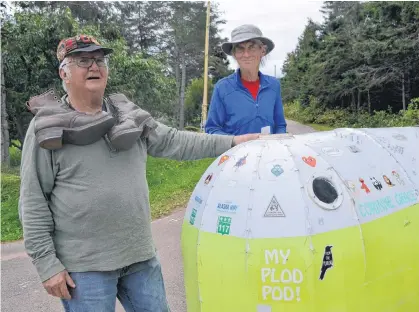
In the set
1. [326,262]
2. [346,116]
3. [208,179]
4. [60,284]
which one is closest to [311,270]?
[326,262]

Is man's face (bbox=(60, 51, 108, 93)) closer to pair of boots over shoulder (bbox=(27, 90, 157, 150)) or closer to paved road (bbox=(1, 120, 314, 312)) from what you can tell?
pair of boots over shoulder (bbox=(27, 90, 157, 150))

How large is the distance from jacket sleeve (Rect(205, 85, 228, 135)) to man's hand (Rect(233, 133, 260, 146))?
0.80ft

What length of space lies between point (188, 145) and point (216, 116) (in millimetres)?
339

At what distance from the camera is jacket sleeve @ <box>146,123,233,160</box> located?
2.86 meters

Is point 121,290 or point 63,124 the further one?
point 121,290

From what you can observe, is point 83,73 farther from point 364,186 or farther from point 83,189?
point 364,186

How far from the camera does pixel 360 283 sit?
7.29 ft

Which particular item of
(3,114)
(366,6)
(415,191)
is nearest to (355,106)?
(366,6)

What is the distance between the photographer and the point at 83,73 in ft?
7.85

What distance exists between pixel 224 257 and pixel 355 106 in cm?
2558

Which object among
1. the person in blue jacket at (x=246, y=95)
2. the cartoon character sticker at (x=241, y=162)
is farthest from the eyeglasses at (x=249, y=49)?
the cartoon character sticker at (x=241, y=162)

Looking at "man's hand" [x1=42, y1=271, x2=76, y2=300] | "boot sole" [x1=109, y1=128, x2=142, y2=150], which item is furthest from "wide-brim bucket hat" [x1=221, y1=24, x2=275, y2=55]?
"man's hand" [x1=42, y1=271, x2=76, y2=300]

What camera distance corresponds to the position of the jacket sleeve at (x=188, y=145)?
113 inches

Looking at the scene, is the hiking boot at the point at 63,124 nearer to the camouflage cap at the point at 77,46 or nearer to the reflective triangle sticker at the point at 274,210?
the camouflage cap at the point at 77,46
